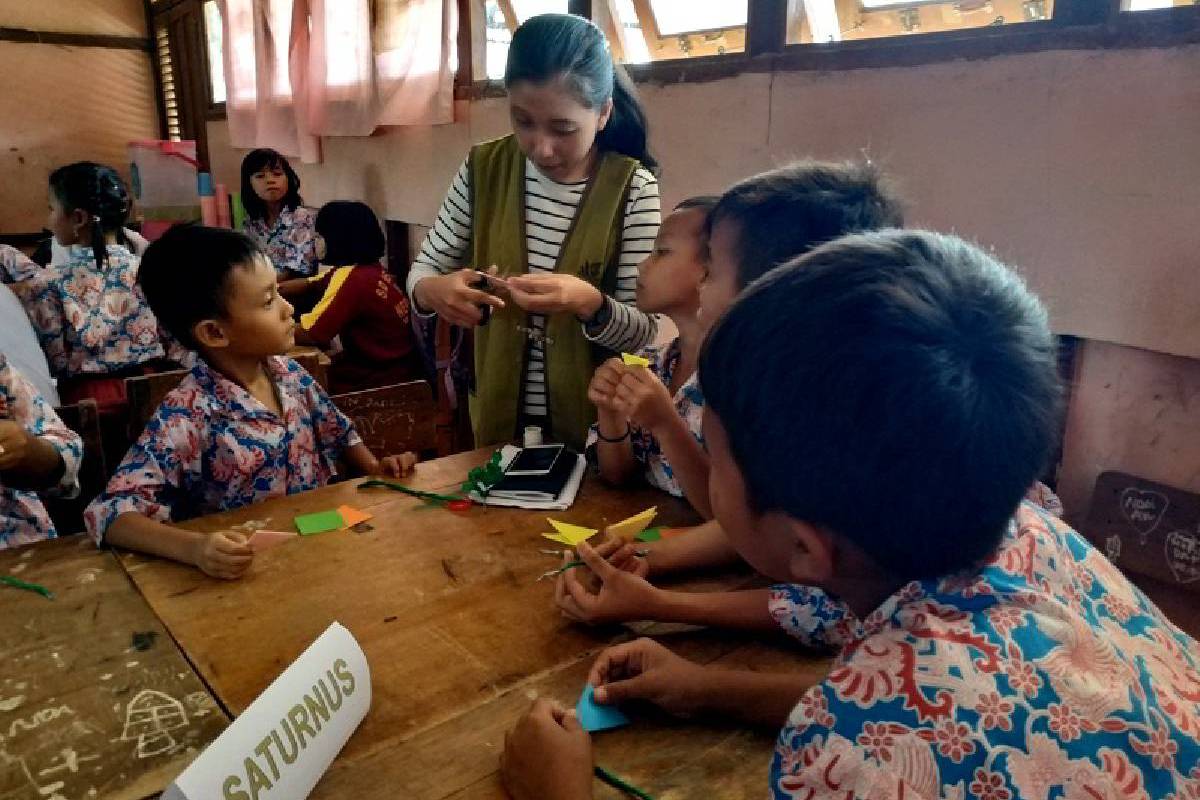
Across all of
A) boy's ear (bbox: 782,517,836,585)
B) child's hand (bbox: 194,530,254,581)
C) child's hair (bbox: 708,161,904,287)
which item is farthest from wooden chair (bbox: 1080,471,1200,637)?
child's hand (bbox: 194,530,254,581)

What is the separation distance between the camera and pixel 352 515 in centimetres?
151

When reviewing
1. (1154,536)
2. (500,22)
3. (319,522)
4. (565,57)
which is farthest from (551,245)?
(500,22)

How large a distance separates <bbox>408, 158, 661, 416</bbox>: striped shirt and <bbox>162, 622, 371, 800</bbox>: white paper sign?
3.52 feet

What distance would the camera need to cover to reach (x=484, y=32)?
3717mm

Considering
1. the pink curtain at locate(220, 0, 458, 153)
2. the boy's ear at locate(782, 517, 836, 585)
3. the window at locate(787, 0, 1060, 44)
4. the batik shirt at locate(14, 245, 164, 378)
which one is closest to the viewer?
the boy's ear at locate(782, 517, 836, 585)

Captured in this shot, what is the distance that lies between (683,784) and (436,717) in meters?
0.30

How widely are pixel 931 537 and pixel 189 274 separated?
1.56 m

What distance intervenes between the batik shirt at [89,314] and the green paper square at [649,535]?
270 cm

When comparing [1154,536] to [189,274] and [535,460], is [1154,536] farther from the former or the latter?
[189,274]

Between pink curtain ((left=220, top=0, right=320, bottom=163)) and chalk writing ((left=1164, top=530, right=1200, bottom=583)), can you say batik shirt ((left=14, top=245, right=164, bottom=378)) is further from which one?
chalk writing ((left=1164, top=530, right=1200, bottom=583))

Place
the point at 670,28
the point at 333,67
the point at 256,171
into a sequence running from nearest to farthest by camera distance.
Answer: the point at 670,28 < the point at 333,67 < the point at 256,171

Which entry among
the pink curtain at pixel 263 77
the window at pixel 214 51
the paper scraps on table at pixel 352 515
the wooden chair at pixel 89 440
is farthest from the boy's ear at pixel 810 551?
the window at pixel 214 51

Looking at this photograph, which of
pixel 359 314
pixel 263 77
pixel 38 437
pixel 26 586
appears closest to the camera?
pixel 26 586

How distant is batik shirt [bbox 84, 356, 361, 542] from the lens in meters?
1.48
